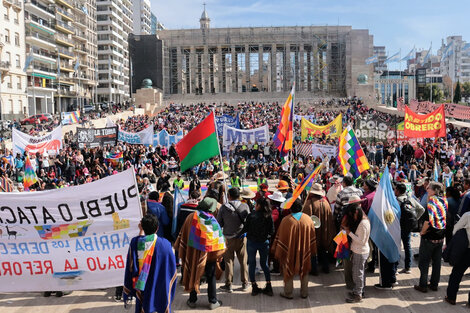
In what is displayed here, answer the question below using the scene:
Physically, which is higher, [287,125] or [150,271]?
[287,125]

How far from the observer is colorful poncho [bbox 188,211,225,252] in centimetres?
480

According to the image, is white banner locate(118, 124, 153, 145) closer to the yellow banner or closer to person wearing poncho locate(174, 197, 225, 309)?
the yellow banner

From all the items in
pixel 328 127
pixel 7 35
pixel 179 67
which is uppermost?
pixel 7 35

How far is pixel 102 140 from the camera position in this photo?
16250mm

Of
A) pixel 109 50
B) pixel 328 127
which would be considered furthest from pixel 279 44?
pixel 328 127

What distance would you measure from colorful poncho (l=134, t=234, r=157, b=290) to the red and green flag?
2.76m

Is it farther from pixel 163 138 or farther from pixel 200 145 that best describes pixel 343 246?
pixel 163 138

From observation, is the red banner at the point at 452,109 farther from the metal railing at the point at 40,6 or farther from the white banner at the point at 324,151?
the metal railing at the point at 40,6

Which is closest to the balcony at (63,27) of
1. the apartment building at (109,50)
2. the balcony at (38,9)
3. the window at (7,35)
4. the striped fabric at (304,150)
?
the balcony at (38,9)

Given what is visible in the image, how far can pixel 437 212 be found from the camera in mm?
5102

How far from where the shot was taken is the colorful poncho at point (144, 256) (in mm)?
3871

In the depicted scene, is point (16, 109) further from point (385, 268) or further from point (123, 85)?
point (385, 268)

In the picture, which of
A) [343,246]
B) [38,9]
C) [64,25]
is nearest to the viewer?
[343,246]

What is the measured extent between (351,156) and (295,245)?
4.13 meters
